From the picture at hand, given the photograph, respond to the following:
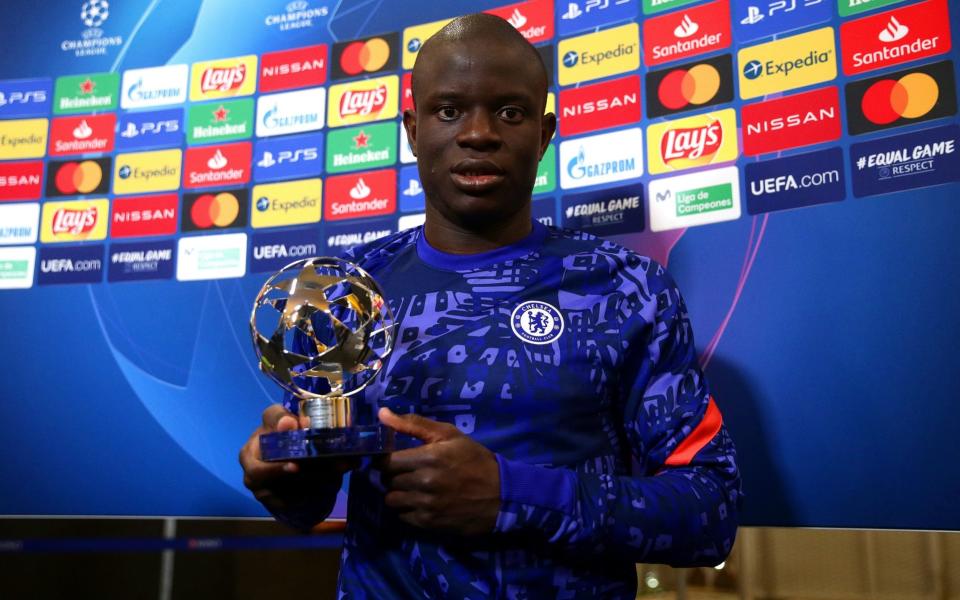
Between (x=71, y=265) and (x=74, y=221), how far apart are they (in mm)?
109

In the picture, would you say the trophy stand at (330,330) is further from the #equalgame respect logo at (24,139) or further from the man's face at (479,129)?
the #equalgame respect logo at (24,139)

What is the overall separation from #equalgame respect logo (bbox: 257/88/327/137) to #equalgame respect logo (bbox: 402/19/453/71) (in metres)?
0.22

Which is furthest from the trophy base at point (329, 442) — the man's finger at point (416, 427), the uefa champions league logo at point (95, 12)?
the uefa champions league logo at point (95, 12)

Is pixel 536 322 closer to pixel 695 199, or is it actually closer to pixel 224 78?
pixel 695 199

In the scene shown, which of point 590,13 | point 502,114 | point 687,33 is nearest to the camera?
point 502,114

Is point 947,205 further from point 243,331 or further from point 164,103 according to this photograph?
point 164,103

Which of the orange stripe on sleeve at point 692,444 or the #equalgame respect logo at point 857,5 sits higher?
the #equalgame respect logo at point 857,5

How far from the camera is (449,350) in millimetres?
1001

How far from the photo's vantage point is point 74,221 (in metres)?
1.99

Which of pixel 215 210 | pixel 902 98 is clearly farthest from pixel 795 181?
pixel 215 210

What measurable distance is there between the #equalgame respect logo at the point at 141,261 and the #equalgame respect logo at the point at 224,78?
38cm

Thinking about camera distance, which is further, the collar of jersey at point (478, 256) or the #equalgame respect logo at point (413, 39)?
the #equalgame respect logo at point (413, 39)

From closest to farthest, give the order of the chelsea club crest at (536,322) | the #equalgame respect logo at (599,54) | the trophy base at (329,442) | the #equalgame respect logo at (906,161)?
the trophy base at (329,442)
the chelsea club crest at (536,322)
the #equalgame respect logo at (906,161)
the #equalgame respect logo at (599,54)

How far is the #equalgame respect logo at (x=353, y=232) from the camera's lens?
1783 millimetres
